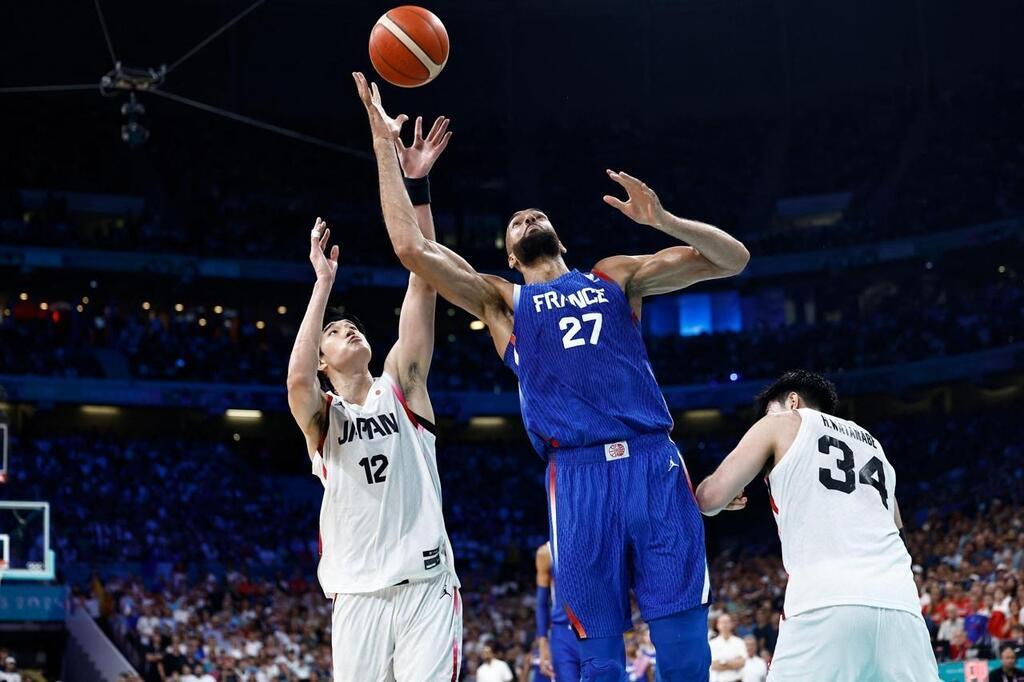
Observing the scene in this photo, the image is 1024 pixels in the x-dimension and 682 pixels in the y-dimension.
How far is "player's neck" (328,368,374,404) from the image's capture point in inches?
281

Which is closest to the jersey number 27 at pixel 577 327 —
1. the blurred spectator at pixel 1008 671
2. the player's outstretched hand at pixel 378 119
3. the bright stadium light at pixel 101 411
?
the player's outstretched hand at pixel 378 119

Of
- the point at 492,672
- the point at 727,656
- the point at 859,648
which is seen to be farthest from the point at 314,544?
the point at 859,648

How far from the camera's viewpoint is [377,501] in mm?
6727

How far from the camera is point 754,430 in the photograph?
5684 millimetres

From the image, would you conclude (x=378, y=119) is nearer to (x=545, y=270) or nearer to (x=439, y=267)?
(x=439, y=267)

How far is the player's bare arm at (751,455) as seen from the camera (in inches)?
221

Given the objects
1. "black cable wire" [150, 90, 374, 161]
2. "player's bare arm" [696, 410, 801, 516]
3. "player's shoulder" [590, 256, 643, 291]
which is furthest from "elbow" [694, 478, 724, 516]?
"black cable wire" [150, 90, 374, 161]

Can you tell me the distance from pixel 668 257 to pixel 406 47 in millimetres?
2577

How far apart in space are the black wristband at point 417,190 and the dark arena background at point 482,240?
2201 centimetres

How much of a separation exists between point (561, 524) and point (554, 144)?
129ft

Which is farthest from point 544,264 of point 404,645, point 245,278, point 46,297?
point 46,297

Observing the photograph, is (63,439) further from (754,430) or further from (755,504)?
(754,430)

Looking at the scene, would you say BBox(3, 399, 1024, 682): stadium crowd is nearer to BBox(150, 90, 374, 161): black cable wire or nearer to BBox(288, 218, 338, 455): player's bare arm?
BBox(150, 90, 374, 161): black cable wire

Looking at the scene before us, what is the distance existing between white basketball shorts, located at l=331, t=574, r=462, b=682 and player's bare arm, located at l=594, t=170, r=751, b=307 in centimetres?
188
